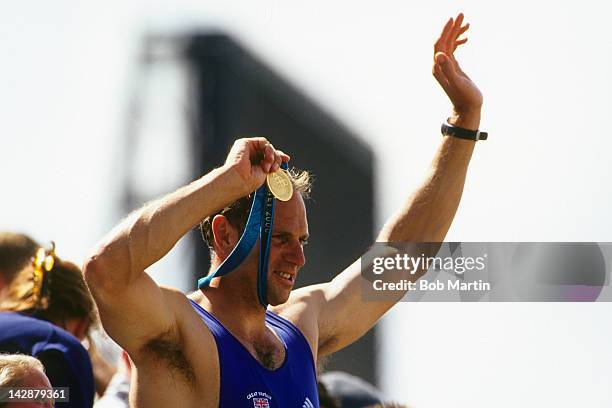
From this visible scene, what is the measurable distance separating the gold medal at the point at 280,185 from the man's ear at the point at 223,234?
23cm

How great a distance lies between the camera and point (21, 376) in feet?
12.1

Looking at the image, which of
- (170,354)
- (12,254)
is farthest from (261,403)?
(12,254)

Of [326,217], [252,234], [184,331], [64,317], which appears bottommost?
[326,217]

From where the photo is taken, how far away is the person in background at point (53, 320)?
4359mm

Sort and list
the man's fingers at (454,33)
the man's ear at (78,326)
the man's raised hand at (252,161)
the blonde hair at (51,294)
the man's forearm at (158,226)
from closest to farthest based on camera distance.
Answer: the man's forearm at (158,226) → the man's raised hand at (252,161) → the man's fingers at (454,33) → the blonde hair at (51,294) → the man's ear at (78,326)

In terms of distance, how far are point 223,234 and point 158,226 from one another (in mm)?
628

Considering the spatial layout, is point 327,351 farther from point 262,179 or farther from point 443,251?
point 262,179

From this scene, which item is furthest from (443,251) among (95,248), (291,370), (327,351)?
(95,248)

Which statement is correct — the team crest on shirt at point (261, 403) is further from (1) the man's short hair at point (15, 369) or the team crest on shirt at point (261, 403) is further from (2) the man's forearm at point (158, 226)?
(1) the man's short hair at point (15, 369)

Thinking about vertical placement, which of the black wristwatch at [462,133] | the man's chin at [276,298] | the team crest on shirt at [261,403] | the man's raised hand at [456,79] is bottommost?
the team crest on shirt at [261,403]

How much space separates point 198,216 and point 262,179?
26cm

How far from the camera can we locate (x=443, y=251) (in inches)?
183

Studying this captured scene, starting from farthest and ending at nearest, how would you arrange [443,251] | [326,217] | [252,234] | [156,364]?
[326,217]
[443,251]
[252,234]
[156,364]

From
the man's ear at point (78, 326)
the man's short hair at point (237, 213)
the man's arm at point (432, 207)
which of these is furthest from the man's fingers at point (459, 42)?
the man's ear at point (78, 326)
